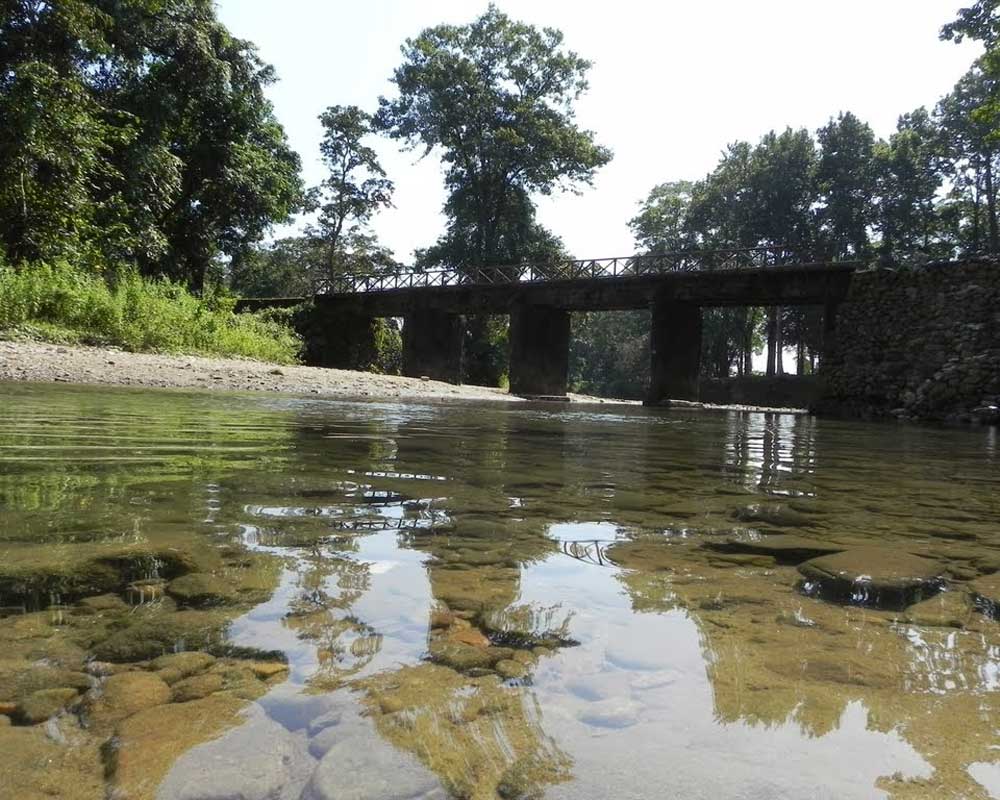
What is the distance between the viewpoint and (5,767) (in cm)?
86

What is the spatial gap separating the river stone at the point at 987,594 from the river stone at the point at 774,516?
0.72m

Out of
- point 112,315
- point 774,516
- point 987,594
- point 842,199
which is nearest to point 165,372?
point 112,315

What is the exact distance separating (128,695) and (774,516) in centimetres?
231

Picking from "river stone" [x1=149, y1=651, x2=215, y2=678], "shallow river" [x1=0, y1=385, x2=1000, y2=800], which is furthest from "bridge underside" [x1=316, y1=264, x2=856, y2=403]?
"river stone" [x1=149, y1=651, x2=215, y2=678]

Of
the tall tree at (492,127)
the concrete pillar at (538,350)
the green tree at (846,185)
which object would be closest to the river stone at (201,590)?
the concrete pillar at (538,350)

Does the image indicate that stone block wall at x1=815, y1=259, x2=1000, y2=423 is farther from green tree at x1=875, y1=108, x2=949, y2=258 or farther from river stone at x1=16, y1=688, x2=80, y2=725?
green tree at x1=875, y1=108, x2=949, y2=258

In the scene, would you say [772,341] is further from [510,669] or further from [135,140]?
[510,669]

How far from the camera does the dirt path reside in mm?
10617

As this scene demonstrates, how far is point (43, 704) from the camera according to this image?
1.02 metres

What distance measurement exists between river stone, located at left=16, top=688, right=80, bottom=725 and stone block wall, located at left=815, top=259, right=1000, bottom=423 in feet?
52.6

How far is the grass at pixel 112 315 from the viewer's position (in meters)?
13.4

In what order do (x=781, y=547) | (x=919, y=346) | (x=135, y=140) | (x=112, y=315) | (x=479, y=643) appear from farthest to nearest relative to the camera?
1. (x=135, y=140)
2. (x=919, y=346)
3. (x=112, y=315)
4. (x=781, y=547)
5. (x=479, y=643)

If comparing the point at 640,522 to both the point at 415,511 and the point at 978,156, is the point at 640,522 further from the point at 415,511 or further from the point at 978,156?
the point at 978,156

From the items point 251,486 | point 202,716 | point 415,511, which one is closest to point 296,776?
point 202,716
